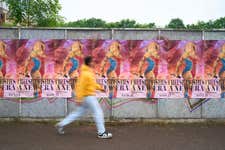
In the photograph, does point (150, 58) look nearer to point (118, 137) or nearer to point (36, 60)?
point (118, 137)

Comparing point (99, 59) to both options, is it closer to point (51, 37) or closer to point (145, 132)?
point (51, 37)

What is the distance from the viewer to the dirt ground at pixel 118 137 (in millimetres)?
9070

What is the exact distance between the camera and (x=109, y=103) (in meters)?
12.0

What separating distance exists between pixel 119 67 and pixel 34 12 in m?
20.0

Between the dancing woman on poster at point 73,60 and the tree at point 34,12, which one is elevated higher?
the tree at point 34,12

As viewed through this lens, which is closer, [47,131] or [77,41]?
[47,131]

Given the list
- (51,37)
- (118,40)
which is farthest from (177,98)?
(51,37)

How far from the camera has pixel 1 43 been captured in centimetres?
1191

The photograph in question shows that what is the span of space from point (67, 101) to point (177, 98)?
3044 millimetres

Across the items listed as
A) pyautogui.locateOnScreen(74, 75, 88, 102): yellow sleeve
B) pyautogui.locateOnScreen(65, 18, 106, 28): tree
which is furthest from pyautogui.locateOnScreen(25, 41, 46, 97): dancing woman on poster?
pyautogui.locateOnScreen(65, 18, 106, 28): tree

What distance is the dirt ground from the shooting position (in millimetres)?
9070

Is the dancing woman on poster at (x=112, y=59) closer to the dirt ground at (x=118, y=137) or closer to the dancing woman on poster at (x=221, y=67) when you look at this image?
the dirt ground at (x=118, y=137)

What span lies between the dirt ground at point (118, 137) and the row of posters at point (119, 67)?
954 millimetres

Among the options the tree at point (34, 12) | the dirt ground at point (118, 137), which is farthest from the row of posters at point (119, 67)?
the tree at point (34, 12)
